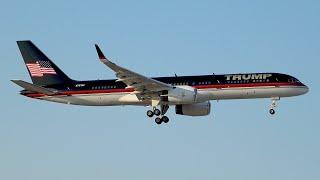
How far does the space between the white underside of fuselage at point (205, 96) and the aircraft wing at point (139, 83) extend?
1471 millimetres

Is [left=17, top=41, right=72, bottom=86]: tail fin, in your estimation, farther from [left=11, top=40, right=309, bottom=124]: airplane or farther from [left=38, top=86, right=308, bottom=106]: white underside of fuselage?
[left=38, top=86, right=308, bottom=106]: white underside of fuselage

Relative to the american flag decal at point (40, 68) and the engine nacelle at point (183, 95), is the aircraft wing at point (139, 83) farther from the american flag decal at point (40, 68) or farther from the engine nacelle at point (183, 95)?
the american flag decal at point (40, 68)

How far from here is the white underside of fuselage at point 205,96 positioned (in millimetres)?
72312

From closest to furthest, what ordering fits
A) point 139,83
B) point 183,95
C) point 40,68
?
point 183,95
point 139,83
point 40,68

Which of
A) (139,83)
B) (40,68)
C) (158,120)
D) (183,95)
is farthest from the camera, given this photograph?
(40,68)

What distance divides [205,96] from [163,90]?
407 cm

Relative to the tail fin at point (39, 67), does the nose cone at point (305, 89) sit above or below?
below

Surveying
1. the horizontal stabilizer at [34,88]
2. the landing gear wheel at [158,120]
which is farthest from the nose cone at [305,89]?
the horizontal stabilizer at [34,88]

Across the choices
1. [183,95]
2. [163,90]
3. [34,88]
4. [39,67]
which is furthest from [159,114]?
[39,67]

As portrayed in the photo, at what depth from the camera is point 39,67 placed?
80.1 m

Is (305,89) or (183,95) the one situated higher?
(305,89)

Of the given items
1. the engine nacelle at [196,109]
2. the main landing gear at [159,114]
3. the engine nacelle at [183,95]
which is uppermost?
the engine nacelle at [183,95]

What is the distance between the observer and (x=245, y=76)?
2879 inches

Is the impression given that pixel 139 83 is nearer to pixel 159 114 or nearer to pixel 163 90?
pixel 163 90
